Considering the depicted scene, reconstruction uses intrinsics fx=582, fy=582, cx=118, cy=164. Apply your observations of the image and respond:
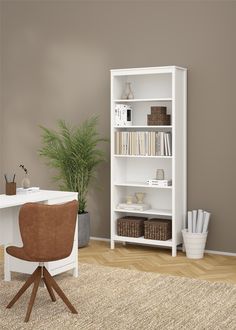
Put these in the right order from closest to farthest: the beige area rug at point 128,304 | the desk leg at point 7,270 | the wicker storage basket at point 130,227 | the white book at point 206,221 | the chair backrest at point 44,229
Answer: the beige area rug at point 128,304 → the chair backrest at point 44,229 → the desk leg at point 7,270 → the white book at point 206,221 → the wicker storage basket at point 130,227

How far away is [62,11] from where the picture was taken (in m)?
7.52

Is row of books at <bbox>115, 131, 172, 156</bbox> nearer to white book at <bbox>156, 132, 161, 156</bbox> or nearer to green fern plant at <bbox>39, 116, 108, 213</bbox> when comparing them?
white book at <bbox>156, 132, 161, 156</bbox>

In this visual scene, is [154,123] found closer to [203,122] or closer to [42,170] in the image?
[203,122]

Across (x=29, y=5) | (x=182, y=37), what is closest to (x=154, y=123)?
(x=182, y=37)

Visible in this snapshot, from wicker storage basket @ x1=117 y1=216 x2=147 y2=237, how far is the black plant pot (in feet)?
1.26

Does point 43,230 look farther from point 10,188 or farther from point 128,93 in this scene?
point 128,93

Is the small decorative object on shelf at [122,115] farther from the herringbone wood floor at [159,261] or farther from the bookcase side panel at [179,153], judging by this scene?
the herringbone wood floor at [159,261]

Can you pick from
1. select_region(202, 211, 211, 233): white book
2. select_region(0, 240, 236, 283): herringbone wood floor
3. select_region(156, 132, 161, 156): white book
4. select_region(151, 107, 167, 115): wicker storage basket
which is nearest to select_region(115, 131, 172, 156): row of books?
select_region(156, 132, 161, 156): white book

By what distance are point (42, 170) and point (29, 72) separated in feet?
4.37

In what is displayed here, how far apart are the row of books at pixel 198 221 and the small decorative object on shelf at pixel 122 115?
131 centimetres

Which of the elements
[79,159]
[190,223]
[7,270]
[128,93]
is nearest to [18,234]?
[7,270]

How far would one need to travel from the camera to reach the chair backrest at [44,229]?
14.4ft

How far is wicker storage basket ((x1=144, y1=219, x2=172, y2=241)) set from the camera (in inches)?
259

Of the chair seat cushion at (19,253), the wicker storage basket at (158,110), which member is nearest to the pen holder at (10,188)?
the chair seat cushion at (19,253)
